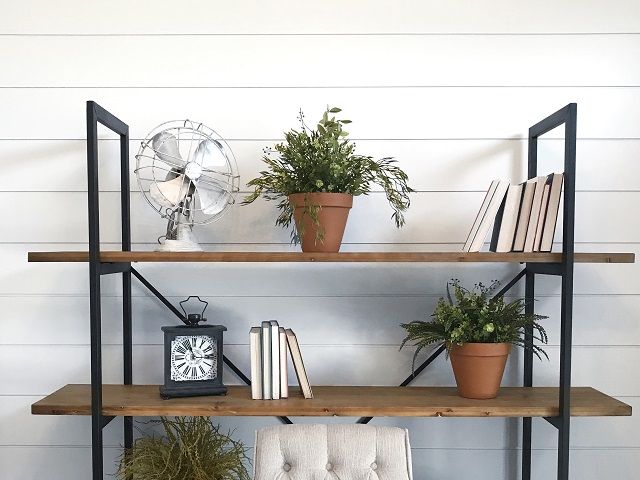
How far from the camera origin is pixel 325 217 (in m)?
1.76

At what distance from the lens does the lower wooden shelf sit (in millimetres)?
1744

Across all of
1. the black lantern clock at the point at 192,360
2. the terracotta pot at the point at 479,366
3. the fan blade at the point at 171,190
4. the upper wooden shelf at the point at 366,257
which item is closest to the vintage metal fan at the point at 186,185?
the fan blade at the point at 171,190

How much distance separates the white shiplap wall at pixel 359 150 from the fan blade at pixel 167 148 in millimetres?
208

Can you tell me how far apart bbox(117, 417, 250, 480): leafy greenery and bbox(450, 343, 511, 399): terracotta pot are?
0.69 metres

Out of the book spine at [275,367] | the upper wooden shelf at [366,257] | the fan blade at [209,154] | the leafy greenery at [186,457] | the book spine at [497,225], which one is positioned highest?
the fan blade at [209,154]

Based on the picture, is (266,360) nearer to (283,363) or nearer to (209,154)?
(283,363)

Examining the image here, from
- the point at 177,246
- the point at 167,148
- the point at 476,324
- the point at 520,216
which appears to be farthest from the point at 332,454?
the point at 167,148

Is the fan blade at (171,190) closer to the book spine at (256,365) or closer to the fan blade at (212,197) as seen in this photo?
the fan blade at (212,197)

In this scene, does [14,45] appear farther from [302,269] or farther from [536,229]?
[536,229]

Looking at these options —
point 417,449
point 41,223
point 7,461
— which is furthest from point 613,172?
point 7,461

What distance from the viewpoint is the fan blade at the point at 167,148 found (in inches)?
74.6

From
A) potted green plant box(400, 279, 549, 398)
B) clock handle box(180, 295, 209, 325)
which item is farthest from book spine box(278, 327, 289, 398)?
potted green plant box(400, 279, 549, 398)

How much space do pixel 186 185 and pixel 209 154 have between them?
118 mm

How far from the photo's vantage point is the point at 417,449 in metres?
2.11
